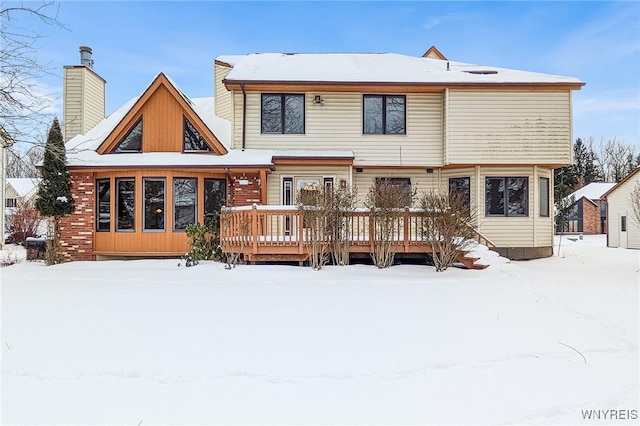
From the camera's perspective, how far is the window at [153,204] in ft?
41.4

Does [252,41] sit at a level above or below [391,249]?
above

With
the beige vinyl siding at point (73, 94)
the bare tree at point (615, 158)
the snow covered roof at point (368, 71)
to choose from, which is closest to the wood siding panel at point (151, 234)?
the snow covered roof at point (368, 71)

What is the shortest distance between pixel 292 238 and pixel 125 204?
585 centimetres

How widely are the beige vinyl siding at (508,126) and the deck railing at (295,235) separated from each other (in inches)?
175

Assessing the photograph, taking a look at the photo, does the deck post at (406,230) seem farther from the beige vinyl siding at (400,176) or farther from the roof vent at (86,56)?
the roof vent at (86,56)

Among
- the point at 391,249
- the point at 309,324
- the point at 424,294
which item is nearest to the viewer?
the point at 309,324

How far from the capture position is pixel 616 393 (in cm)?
397

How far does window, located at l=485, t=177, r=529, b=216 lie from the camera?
14.1 meters

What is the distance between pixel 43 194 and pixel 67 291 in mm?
5945

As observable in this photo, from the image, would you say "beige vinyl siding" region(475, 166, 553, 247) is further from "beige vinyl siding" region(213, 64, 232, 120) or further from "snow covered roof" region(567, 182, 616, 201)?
"snow covered roof" region(567, 182, 616, 201)

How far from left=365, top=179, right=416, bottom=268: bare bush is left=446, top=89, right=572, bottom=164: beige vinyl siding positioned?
14.7 feet

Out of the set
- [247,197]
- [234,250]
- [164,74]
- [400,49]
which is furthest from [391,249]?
[400,49]

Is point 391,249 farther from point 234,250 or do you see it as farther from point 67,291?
point 67,291

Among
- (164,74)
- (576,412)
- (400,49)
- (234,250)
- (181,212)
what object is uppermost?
(400,49)
